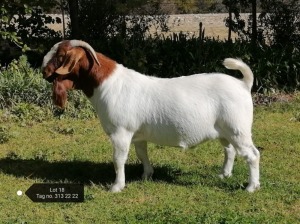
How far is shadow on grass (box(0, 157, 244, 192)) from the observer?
698 centimetres

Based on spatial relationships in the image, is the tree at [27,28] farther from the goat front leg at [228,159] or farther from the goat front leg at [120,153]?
the goat front leg at [228,159]

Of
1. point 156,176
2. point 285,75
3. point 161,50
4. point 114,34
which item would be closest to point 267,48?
point 285,75

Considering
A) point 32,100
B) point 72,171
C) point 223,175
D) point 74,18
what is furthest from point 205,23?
point 223,175

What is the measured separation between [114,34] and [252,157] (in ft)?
26.8

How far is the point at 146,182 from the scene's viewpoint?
6910 millimetres

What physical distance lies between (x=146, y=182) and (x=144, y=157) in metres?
0.31

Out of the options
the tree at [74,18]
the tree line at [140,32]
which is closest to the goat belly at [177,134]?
the tree line at [140,32]

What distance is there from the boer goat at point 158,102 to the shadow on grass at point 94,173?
635 millimetres

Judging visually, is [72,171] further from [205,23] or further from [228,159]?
[205,23]

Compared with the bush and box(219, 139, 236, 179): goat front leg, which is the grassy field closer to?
box(219, 139, 236, 179): goat front leg

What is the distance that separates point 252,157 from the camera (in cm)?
642

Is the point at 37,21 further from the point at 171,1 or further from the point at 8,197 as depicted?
the point at 8,197

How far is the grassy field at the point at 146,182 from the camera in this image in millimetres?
5938

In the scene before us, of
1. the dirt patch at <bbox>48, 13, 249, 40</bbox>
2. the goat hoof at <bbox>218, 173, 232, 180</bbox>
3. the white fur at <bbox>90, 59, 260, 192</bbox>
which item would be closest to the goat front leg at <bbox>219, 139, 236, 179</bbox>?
the goat hoof at <bbox>218, 173, 232, 180</bbox>
